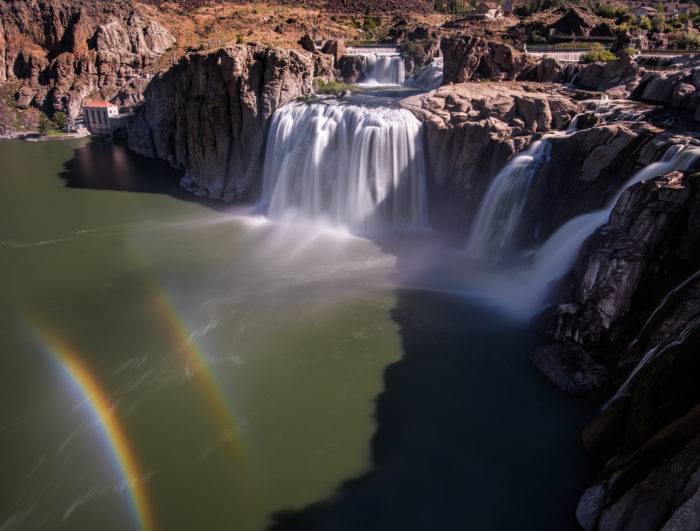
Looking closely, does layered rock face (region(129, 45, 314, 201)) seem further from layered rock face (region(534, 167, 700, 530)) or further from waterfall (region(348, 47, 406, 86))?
layered rock face (region(534, 167, 700, 530))

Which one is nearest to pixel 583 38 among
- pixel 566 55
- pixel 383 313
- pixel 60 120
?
pixel 566 55

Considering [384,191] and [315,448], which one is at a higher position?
[384,191]

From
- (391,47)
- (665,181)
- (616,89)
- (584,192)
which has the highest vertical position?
(391,47)

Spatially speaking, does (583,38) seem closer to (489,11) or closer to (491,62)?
(491,62)

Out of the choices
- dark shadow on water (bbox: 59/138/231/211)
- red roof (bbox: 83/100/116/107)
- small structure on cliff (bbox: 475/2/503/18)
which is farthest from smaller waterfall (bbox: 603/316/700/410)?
small structure on cliff (bbox: 475/2/503/18)

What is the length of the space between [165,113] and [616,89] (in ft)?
114

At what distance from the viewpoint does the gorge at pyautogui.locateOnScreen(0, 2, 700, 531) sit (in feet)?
33.6

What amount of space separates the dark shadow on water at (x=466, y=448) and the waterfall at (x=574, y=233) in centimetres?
246

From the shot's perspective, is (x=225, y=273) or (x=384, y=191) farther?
(x=384, y=191)

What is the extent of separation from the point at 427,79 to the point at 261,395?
32528 mm

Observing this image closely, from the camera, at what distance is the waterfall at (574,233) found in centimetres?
1377

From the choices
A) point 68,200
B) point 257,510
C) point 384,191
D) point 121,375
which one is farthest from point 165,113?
point 257,510

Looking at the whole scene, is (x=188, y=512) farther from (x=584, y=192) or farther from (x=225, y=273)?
(x=584, y=192)

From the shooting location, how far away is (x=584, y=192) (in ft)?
55.3
